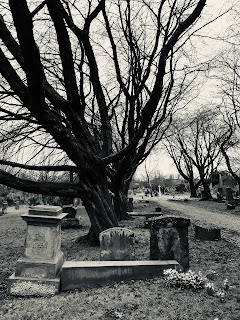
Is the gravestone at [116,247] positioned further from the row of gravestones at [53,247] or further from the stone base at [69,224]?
the stone base at [69,224]

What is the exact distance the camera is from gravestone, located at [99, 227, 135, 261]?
5.03 m

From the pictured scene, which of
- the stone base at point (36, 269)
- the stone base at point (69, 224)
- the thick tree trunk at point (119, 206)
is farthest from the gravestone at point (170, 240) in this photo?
the stone base at point (69, 224)

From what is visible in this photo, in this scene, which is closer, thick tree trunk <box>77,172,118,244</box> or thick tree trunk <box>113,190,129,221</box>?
thick tree trunk <box>77,172,118,244</box>

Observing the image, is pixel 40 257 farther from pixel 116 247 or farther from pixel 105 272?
pixel 116 247

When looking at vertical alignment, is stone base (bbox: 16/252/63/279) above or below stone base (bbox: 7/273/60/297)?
above

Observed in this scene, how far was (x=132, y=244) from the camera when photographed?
5078 mm

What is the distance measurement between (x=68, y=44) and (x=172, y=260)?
4798 mm

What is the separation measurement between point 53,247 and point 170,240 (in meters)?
2.18

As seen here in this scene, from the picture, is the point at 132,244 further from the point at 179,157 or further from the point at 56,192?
the point at 179,157

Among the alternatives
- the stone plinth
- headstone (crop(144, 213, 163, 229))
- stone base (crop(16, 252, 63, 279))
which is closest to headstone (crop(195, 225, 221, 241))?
headstone (crop(144, 213, 163, 229))

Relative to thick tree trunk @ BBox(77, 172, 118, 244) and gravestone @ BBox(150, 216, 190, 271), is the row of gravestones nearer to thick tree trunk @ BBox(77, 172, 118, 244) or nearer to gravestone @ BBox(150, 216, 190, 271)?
gravestone @ BBox(150, 216, 190, 271)

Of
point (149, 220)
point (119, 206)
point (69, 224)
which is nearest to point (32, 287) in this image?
point (149, 220)

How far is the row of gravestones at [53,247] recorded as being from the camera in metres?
4.09

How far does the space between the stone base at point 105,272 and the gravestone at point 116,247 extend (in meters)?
0.58
